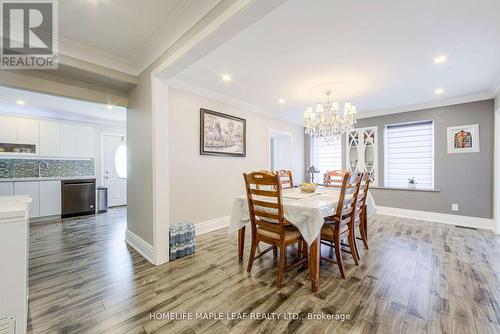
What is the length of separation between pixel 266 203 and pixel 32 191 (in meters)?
5.18

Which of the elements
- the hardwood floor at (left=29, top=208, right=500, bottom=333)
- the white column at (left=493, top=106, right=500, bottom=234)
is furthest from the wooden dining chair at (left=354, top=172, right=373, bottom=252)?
the white column at (left=493, top=106, right=500, bottom=234)

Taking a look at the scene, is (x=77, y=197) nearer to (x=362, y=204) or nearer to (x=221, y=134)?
(x=221, y=134)

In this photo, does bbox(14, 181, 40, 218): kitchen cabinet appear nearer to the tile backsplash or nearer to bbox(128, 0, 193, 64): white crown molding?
the tile backsplash

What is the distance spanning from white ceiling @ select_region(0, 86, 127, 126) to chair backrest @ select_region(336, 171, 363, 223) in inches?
154

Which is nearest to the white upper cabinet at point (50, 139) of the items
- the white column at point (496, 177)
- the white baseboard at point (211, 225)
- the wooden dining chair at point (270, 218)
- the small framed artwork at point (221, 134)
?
the small framed artwork at point (221, 134)

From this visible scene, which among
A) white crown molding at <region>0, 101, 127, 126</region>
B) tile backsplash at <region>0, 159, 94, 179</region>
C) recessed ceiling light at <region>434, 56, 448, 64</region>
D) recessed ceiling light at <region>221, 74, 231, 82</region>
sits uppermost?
recessed ceiling light at <region>221, 74, 231, 82</region>

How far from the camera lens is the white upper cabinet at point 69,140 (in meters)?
4.83

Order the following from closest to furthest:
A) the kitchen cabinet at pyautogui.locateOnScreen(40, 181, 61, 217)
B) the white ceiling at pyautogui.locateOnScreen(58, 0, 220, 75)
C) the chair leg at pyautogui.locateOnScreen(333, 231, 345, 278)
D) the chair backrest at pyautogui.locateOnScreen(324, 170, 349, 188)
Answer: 1. the white ceiling at pyautogui.locateOnScreen(58, 0, 220, 75)
2. the chair leg at pyautogui.locateOnScreen(333, 231, 345, 278)
3. the chair backrest at pyautogui.locateOnScreen(324, 170, 349, 188)
4. the kitchen cabinet at pyautogui.locateOnScreen(40, 181, 61, 217)

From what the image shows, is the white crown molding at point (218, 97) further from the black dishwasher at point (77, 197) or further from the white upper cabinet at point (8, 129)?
the white upper cabinet at point (8, 129)

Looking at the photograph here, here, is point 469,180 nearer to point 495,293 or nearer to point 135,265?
point 495,293

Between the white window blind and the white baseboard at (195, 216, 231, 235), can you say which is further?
the white window blind

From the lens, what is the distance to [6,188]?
156 inches

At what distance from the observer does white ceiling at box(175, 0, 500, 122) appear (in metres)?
1.74

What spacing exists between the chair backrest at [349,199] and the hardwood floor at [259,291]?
1.94ft
